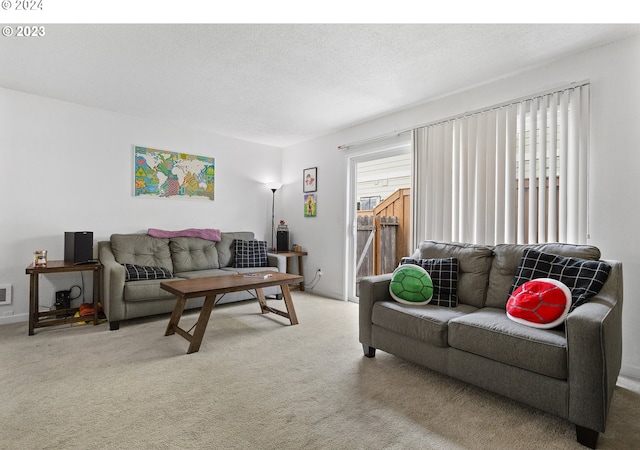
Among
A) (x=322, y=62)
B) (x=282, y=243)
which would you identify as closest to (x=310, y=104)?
(x=322, y=62)

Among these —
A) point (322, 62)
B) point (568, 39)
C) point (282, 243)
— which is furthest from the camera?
point (282, 243)

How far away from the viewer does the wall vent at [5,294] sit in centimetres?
328

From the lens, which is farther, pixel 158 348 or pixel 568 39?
pixel 158 348

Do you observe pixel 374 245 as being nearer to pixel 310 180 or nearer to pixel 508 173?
pixel 310 180

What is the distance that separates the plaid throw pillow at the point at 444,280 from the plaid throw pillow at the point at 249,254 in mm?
2416

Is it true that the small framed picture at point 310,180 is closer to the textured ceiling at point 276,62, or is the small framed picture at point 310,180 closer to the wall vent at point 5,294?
the textured ceiling at point 276,62

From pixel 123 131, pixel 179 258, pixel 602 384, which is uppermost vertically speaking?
pixel 123 131

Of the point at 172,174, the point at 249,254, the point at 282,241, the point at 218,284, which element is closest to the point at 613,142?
the point at 218,284

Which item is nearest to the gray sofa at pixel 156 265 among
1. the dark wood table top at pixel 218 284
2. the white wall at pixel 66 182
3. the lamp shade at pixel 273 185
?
the white wall at pixel 66 182

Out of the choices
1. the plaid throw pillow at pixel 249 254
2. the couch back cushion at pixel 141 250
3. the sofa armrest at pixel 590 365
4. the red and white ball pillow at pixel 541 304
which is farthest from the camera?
the plaid throw pillow at pixel 249 254

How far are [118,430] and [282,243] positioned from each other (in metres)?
3.57

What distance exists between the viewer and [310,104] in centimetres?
362

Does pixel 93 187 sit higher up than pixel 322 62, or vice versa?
pixel 322 62
